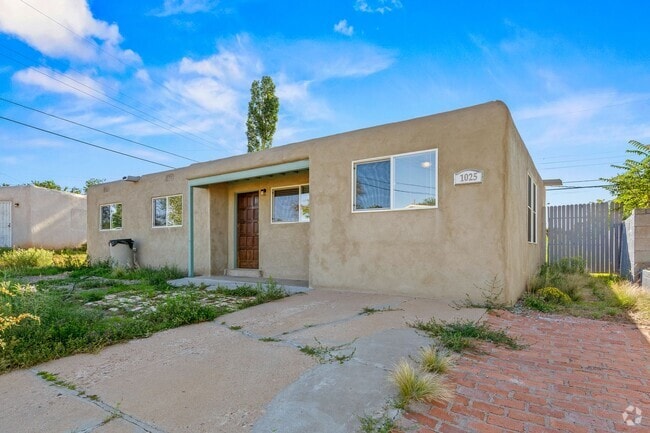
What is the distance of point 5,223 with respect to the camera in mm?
18719

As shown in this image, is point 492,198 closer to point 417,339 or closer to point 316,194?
point 417,339

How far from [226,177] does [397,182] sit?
479 cm

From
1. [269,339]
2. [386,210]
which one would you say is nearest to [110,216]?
[386,210]

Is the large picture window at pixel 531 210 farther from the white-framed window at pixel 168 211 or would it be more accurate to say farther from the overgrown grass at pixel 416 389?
the white-framed window at pixel 168 211

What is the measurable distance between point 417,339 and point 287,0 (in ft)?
33.5

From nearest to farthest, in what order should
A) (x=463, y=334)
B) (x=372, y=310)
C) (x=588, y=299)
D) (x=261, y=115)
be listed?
(x=463, y=334) → (x=372, y=310) → (x=588, y=299) → (x=261, y=115)

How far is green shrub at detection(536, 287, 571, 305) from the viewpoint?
616cm

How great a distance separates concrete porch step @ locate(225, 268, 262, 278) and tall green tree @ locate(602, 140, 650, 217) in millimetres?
10277

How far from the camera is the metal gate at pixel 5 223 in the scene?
1858 cm

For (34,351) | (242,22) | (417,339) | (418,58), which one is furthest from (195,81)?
(417,339)

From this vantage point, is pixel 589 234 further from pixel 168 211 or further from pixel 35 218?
pixel 35 218

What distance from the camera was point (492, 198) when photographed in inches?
220

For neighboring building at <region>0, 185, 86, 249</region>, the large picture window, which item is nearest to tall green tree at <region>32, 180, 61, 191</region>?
neighboring building at <region>0, 185, 86, 249</region>

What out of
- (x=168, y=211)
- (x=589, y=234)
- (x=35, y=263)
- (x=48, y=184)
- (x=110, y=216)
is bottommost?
(x=35, y=263)
